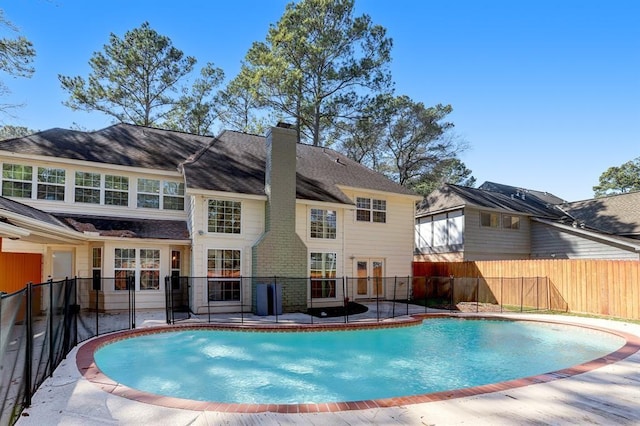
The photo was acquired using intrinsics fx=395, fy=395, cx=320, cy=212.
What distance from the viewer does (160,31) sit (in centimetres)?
2516

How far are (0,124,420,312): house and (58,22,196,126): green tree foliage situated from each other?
9.08 meters

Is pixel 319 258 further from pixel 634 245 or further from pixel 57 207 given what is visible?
pixel 634 245

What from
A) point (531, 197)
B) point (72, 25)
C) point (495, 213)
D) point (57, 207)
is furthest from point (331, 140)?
point (57, 207)

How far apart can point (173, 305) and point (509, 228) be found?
18.3m

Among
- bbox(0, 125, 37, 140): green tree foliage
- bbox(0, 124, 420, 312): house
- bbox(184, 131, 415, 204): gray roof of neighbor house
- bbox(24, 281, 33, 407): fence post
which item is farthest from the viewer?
bbox(0, 125, 37, 140): green tree foliage

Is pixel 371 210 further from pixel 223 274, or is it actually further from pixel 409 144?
pixel 409 144

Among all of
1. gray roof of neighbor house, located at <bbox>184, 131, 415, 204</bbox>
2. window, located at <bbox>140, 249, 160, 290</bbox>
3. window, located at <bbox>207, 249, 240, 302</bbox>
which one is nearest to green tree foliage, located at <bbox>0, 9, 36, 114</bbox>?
gray roof of neighbor house, located at <bbox>184, 131, 415, 204</bbox>

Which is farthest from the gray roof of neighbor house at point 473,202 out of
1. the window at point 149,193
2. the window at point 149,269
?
the window at point 149,269

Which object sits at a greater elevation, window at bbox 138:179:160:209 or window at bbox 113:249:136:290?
window at bbox 138:179:160:209

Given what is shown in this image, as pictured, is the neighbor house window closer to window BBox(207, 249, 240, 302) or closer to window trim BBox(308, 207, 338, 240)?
window trim BBox(308, 207, 338, 240)

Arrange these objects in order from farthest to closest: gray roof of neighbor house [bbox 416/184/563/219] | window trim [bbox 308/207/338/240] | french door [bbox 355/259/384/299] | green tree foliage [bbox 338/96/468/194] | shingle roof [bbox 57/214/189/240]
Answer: green tree foliage [bbox 338/96/468/194] → gray roof of neighbor house [bbox 416/184/563/219] → french door [bbox 355/259/384/299] → window trim [bbox 308/207/338/240] → shingle roof [bbox 57/214/189/240]

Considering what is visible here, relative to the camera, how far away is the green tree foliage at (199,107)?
26.8 metres

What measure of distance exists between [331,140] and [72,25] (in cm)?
1741

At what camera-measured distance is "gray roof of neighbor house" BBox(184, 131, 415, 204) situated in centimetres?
1429
